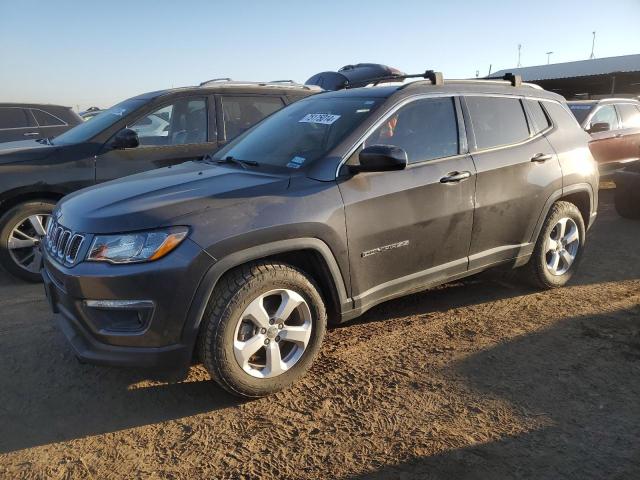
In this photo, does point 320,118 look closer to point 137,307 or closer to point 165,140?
point 137,307

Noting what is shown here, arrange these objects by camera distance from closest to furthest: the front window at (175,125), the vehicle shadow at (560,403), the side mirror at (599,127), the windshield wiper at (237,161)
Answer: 1. the vehicle shadow at (560,403)
2. the windshield wiper at (237,161)
3. the front window at (175,125)
4. the side mirror at (599,127)

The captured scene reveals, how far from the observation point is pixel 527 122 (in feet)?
14.3

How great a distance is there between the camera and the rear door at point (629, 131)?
30.5 feet

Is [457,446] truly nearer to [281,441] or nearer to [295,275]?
[281,441]

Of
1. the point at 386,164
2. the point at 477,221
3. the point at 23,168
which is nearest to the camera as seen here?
the point at 386,164

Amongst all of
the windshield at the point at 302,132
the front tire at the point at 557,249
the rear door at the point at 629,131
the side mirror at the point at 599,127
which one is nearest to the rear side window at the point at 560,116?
the front tire at the point at 557,249

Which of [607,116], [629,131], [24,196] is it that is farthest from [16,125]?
[629,131]

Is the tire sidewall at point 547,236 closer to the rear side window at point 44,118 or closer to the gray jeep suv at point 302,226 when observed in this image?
the gray jeep suv at point 302,226

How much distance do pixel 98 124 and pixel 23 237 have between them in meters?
1.40

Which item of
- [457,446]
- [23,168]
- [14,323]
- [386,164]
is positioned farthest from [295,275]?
[23,168]

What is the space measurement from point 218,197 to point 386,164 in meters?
1.01

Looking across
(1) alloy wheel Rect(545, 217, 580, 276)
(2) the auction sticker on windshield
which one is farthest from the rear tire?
(1) alloy wheel Rect(545, 217, 580, 276)

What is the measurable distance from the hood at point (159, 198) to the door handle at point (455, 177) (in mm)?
1164

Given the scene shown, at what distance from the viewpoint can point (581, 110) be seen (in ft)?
29.7
